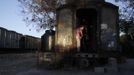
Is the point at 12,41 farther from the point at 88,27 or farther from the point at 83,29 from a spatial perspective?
the point at 83,29

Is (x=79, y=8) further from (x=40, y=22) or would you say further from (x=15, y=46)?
(x=15, y=46)

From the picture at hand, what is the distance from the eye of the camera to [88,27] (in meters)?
23.0

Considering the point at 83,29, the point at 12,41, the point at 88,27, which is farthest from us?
the point at 12,41

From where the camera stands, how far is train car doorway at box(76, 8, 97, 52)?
2230 cm

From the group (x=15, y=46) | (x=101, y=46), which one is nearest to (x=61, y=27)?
(x=101, y=46)

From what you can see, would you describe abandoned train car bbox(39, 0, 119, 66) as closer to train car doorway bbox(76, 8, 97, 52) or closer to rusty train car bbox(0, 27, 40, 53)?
train car doorway bbox(76, 8, 97, 52)

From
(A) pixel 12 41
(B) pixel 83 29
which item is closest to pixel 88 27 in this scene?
(B) pixel 83 29

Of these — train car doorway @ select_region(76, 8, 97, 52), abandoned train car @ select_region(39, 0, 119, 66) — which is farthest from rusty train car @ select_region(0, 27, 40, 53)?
abandoned train car @ select_region(39, 0, 119, 66)

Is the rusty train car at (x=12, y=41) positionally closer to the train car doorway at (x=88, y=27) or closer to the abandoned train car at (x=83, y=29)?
the train car doorway at (x=88, y=27)

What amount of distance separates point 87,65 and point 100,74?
2920 millimetres

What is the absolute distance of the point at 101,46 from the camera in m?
20.3

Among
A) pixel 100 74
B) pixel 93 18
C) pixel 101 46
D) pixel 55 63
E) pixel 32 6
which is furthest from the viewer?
pixel 32 6

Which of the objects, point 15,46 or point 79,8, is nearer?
point 79,8

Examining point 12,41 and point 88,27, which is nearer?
point 88,27
